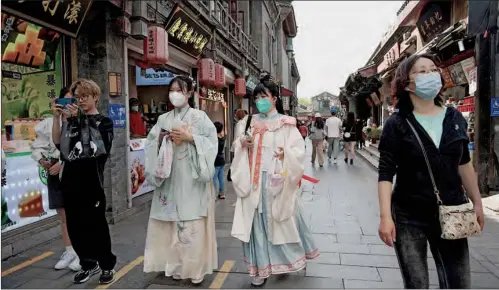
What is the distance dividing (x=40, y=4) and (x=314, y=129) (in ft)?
33.0

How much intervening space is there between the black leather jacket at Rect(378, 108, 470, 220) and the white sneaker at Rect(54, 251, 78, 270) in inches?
133

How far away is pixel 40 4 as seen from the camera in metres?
4.35

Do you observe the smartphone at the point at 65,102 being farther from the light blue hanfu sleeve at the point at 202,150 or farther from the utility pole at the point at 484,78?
the utility pole at the point at 484,78

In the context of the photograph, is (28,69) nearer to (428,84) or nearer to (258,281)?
(258,281)

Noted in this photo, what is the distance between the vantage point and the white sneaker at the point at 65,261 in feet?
13.5

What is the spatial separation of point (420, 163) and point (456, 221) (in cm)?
37

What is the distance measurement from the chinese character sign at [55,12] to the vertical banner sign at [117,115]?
4.12 feet

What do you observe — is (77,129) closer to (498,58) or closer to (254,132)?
(254,132)

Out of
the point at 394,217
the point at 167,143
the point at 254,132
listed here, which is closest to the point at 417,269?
the point at 394,217

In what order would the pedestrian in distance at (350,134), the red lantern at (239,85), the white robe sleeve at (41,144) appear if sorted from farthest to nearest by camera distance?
the red lantern at (239,85)
the pedestrian in distance at (350,134)
the white robe sleeve at (41,144)

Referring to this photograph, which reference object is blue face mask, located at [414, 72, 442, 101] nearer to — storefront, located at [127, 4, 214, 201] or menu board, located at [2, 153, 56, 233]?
menu board, located at [2, 153, 56, 233]

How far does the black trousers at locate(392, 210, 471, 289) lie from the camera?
89.7 inches

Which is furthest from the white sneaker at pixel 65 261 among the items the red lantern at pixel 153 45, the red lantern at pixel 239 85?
the red lantern at pixel 239 85

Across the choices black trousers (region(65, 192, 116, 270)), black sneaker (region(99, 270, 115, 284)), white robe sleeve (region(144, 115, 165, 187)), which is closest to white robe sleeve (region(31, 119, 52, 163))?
black trousers (region(65, 192, 116, 270))
